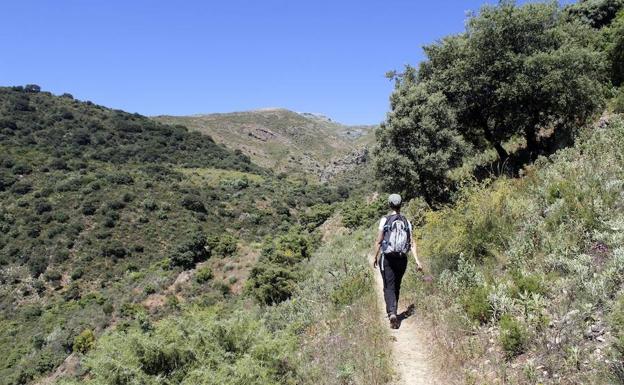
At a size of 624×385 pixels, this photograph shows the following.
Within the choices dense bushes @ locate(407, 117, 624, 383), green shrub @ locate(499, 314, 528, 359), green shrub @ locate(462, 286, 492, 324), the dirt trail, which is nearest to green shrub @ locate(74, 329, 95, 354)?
dense bushes @ locate(407, 117, 624, 383)

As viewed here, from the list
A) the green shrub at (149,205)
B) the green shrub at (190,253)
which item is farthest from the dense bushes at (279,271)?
the green shrub at (149,205)

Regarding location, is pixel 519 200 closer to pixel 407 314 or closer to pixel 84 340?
pixel 407 314

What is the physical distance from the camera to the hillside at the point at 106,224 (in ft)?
120

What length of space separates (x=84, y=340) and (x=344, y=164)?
89.7 m

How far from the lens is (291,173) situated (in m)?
114

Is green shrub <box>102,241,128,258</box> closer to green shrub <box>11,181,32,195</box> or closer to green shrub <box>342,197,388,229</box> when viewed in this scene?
green shrub <box>11,181,32,195</box>

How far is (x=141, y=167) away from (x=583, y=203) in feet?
248

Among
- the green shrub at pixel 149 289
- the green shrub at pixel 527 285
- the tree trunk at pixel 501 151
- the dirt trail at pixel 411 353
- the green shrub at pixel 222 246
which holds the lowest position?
the green shrub at pixel 149 289

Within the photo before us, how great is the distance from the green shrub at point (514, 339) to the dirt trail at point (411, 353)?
81cm

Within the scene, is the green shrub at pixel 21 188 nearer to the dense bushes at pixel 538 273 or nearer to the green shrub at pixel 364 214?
the green shrub at pixel 364 214

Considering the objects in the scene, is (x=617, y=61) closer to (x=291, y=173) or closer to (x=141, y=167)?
(x=141, y=167)

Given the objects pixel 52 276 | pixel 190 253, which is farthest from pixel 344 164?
pixel 52 276

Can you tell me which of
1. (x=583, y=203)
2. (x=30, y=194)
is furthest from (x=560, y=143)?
(x=30, y=194)

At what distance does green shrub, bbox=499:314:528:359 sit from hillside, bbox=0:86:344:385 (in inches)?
212
